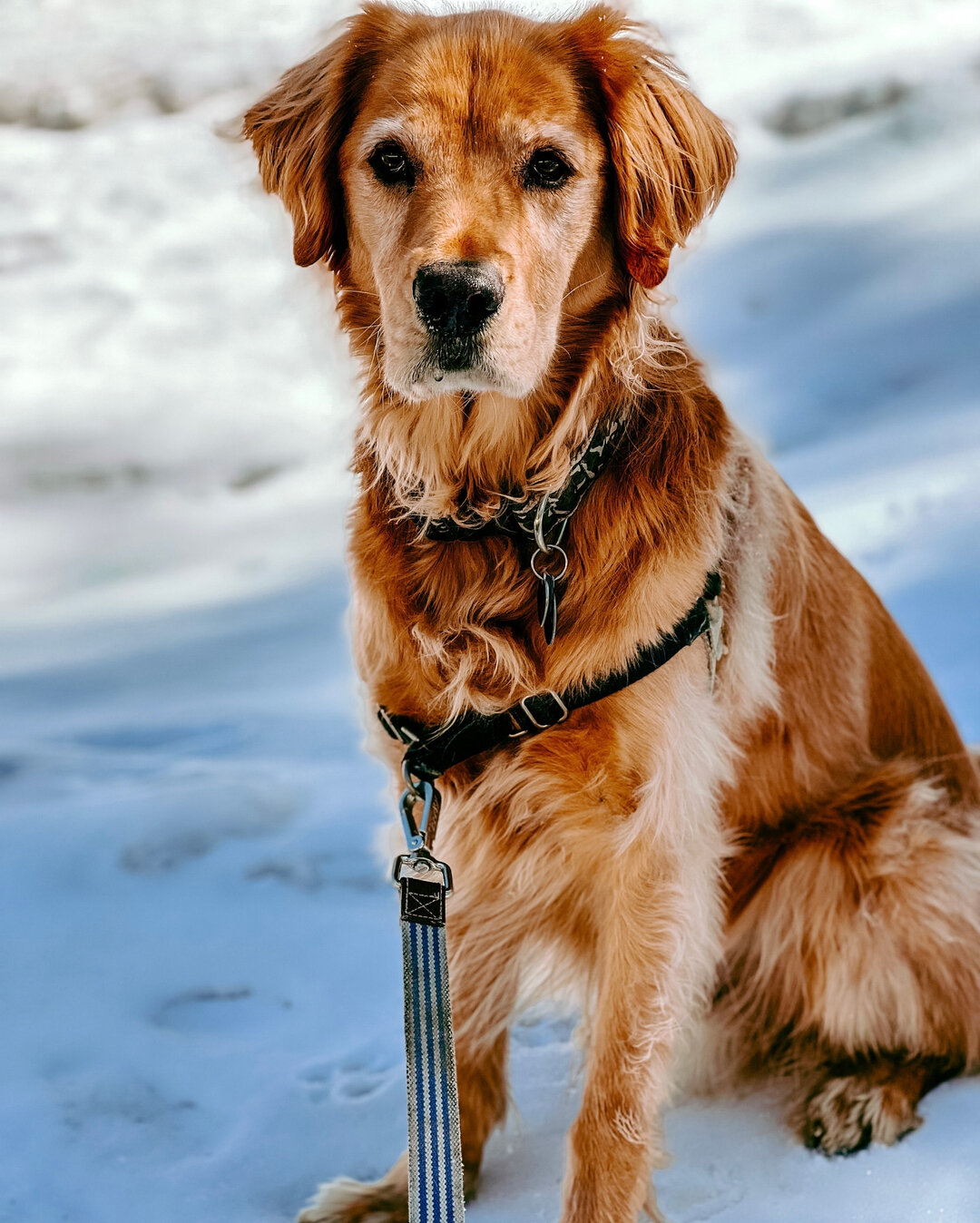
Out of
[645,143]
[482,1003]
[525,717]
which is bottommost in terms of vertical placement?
[482,1003]

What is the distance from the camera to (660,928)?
6.95 feet

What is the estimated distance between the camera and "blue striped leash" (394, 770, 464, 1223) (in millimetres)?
1741

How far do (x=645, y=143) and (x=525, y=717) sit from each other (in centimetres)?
101

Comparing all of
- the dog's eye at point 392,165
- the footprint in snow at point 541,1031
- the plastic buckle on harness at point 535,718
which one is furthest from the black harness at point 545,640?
the footprint in snow at point 541,1031

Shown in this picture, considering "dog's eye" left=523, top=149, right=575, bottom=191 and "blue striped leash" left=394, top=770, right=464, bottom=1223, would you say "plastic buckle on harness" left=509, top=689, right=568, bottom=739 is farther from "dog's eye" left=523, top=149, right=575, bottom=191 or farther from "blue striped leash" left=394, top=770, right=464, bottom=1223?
"dog's eye" left=523, top=149, right=575, bottom=191

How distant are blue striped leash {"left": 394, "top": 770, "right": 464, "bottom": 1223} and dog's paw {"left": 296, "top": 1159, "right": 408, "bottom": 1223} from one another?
0.63 meters

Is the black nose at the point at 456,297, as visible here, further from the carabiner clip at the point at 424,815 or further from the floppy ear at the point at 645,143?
the carabiner clip at the point at 424,815

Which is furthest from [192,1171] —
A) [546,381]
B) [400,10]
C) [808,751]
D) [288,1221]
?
[400,10]

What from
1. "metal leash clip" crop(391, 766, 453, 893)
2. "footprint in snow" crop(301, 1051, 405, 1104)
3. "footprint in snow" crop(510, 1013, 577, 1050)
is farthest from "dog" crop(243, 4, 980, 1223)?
"footprint in snow" crop(510, 1013, 577, 1050)

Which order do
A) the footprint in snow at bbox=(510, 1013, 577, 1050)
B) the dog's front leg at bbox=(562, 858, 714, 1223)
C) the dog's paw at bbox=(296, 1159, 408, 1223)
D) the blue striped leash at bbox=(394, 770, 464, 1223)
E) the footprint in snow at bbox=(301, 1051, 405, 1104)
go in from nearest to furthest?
the blue striped leash at bbox=(394, 770, 464, 1223) → the dog's front leg at bbox=(562, 858, 714, 1223) → the dog's paw at bbox=(296, 1159, 408, 1223) → the footprint in snow at bbox=(301, 1051, 405, 1104) → the footprint in snow at bbox=(510, 1013, 577, 1050)

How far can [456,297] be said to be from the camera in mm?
1797

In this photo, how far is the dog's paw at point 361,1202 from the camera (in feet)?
7.59

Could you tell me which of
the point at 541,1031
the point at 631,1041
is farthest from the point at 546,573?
the point at 541,1031

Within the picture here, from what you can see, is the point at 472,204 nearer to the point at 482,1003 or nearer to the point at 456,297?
the point at 456,297
